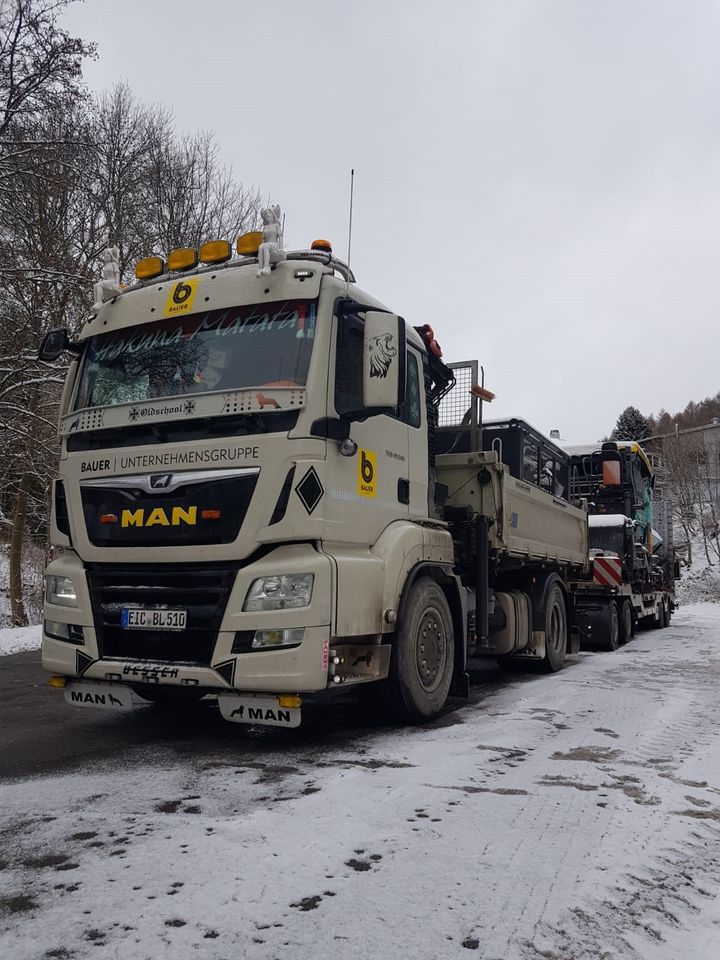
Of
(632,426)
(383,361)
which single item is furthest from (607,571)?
(632,426)

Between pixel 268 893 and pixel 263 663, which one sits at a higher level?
pixel 263 663

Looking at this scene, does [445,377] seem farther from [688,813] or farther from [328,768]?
[688,813]

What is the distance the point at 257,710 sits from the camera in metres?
4.42

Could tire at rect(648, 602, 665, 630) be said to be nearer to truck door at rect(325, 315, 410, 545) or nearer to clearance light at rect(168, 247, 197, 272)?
truck door at rect(325, 315, 410, 545)

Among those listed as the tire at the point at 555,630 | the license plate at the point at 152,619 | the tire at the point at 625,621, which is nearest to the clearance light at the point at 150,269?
the license plate at the point at 152,619

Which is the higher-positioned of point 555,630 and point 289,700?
point 555,630

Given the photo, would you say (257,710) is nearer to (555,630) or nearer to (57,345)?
(57,345)

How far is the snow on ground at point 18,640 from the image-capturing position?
10.5 m

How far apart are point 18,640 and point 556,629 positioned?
7460 mm

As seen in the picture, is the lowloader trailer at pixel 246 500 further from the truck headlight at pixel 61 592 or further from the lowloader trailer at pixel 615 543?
the lowloader trailer at pixel 615 543

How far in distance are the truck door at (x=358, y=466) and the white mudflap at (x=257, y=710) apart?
1.00 metres

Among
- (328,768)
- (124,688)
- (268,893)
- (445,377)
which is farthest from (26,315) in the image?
(268,893)

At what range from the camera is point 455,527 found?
7.04 metres

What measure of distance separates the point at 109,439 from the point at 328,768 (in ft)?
8.17
